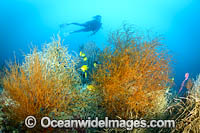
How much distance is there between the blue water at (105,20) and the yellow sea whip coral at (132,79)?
48289 millimetres

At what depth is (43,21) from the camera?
72.5 metres

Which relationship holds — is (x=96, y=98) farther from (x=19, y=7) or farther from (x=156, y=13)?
(x=19, y=7)

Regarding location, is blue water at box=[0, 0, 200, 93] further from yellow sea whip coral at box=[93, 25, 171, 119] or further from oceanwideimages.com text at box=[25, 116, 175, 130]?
oceanwideimages.com text at box=[25, 116, 175, 130]

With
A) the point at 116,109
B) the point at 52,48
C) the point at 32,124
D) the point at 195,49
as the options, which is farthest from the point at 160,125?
the point at 195,49

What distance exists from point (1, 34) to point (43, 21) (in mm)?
21325

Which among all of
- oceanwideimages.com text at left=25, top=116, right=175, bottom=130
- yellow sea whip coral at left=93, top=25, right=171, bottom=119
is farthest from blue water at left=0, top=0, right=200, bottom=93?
oceanwideimages.com text at left=25, top=116, right=175, bottom=130

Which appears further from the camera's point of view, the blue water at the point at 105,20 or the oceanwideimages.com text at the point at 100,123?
the blue water at the point at 105,20

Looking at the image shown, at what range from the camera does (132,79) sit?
3.29 metres

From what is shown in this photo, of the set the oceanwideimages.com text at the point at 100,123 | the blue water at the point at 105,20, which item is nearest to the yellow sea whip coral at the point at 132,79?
the oceanwideimages.com text at the point at 100,123

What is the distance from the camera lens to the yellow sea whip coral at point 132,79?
10.6ft

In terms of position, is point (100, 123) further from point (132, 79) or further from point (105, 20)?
point (105, 20)

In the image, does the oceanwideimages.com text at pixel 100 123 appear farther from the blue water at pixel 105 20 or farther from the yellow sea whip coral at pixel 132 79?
the blue water at pixel 105 20

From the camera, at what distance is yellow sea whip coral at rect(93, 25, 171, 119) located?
3.22 m

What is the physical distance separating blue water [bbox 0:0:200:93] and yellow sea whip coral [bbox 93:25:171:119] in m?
48.3
